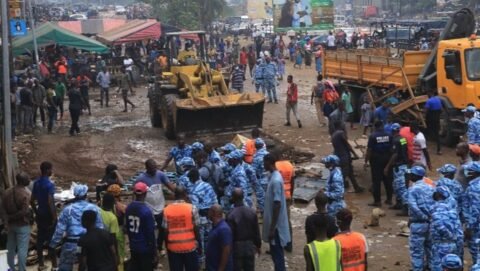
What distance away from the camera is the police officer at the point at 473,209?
9.15 meters

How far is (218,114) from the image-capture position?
18.2 metres

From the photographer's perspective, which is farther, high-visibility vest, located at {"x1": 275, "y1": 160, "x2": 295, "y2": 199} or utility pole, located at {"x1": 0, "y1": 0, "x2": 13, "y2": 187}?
utility pole, located at {"x1": 0, "y1": 0, "x2": 13, "y2": 187}

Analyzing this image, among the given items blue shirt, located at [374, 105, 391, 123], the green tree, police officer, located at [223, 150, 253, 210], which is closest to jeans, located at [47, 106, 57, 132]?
blue shirt, located at [374, 105, 391, 123]

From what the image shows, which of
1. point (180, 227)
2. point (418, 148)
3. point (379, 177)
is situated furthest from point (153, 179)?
point (418, 148)

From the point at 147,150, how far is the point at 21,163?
314cm

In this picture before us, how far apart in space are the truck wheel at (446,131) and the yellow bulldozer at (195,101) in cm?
432

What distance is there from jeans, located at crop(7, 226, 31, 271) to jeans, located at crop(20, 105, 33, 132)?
1098 centimetres

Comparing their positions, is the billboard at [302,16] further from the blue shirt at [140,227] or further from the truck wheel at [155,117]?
the blue shirt at [140,227]

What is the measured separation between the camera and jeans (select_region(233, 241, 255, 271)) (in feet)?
27.0

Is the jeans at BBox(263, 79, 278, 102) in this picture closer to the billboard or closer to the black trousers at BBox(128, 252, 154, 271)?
the black trousers at BBox(128, 252, 154, 271)

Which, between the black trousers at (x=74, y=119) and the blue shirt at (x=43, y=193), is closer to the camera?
the blue shirt at (x=43, y=193)

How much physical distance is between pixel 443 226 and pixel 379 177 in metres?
4.65

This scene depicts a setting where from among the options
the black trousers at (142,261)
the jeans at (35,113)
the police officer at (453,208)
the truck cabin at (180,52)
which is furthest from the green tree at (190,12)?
the police officer at (453,208)

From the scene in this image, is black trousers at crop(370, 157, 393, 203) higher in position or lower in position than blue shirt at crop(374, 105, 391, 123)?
lower
